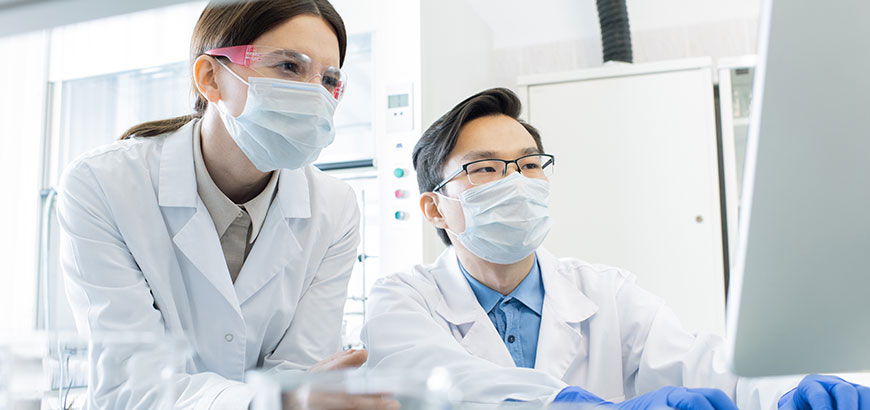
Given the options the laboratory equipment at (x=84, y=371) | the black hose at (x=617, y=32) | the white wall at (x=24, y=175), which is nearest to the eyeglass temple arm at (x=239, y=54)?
the laboratory equipment at (x=84, y=371)

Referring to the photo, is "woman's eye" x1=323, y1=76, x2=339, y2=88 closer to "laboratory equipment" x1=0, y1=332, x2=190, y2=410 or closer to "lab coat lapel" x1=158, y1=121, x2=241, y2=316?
"lab coat lapel" x1=158, y1=121, x2=241, y2=316

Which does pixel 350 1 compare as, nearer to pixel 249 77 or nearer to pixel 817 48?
pixel 249 77

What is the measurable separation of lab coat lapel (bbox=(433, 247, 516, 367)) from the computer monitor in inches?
33.4

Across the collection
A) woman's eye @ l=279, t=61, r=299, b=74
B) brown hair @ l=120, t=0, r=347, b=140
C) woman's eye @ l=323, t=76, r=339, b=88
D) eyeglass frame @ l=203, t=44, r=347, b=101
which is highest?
brown hair @ l=120, t=0, r=347, b=140

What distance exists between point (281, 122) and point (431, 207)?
1.54ft

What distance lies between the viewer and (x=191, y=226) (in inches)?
42.7

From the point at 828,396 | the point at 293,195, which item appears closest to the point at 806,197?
the point at 828,396

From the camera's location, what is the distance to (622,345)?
1.29m

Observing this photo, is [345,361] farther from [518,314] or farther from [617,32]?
[617,32]

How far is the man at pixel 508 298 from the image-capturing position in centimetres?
115

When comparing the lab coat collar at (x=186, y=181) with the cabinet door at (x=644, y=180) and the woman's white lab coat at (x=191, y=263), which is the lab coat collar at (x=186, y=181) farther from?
the cabinet door at (x=644, y=180)

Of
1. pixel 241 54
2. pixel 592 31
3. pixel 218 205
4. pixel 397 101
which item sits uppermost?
pixel 592 31


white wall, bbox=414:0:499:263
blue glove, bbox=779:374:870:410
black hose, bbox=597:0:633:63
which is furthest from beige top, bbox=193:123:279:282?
black hose, bbox=597:0:633:63

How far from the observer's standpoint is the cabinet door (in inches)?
96.8
